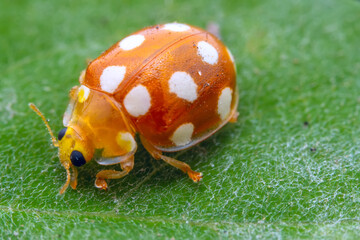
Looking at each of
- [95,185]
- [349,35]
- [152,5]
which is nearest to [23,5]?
[152,5]

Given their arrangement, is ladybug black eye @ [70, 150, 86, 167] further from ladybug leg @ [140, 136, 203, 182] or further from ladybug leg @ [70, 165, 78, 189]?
ladybug leg @ [140, 136, 203, 182]

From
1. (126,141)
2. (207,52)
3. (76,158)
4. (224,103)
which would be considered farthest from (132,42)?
(76,158)

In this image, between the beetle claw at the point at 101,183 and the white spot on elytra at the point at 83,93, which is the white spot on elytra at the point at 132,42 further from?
the beetle claw at the point at 101,183

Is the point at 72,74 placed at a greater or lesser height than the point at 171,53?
lesser

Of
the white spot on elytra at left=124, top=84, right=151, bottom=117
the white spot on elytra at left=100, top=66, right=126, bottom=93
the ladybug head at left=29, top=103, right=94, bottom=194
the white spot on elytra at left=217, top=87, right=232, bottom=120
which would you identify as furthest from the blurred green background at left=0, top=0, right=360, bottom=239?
the white spot on elytra at left=100, top=66, right=126, bottom=93

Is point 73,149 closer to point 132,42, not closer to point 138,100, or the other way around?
point 138,100

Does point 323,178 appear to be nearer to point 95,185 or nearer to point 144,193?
point 144,193

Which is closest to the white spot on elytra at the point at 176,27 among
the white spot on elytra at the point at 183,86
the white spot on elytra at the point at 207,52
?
the white spot on elytra at the point at 207,52
